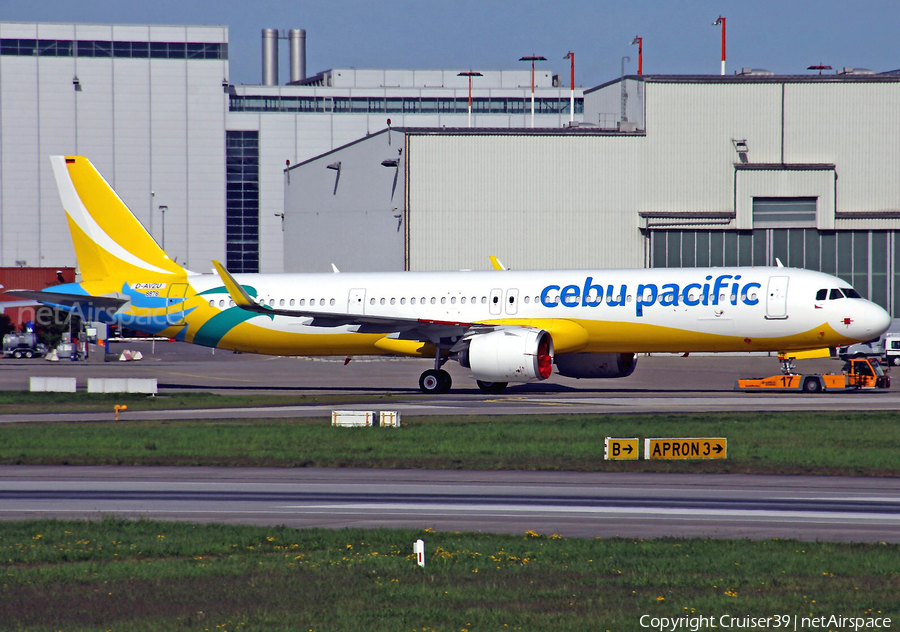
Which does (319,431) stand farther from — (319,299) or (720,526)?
(319,299)

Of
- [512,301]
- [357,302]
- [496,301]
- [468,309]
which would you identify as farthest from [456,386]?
[512,301]

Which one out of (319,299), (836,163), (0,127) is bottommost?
(319,299)

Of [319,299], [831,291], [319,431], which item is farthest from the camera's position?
[319,299]

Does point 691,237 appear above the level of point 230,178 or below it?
below

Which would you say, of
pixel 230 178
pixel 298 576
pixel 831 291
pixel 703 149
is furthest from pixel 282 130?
pixel 298 576

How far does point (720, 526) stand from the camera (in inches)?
619

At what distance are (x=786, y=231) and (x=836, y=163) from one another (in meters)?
5.64

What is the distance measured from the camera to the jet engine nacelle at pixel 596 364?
41656 mm

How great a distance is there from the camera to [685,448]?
22.8 m

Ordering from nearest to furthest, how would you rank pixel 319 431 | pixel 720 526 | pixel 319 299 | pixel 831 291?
pixel 720 526
pixel 319 431
pixel 831 291
pixel 319 299

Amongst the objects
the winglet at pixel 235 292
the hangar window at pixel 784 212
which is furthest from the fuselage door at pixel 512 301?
the hangar window at pixel 784 212

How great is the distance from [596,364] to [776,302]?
24.5ft

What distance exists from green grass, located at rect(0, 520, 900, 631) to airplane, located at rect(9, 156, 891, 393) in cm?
2343

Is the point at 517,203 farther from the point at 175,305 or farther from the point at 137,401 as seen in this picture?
the point at 137,401
